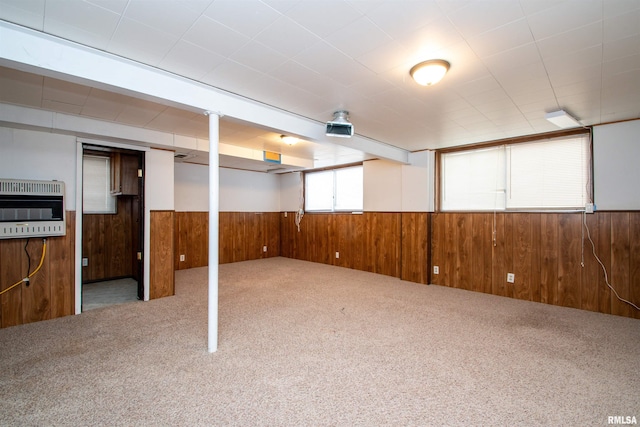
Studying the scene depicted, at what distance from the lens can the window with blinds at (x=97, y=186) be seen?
4.98 m

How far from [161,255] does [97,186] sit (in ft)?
7.48

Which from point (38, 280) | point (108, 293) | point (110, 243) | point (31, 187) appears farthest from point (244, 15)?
point (110, 243)

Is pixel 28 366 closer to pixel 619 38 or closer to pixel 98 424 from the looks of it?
pixel 98 424

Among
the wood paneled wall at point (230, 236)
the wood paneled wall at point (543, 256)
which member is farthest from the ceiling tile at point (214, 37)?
the wood paneled wall at point (230, 236)

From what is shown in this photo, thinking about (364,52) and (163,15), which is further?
(364,52)

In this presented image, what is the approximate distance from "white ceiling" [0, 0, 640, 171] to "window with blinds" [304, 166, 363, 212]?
302 centimetres

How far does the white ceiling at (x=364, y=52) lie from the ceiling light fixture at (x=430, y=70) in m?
0.05

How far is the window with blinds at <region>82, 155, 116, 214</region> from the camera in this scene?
4980mm

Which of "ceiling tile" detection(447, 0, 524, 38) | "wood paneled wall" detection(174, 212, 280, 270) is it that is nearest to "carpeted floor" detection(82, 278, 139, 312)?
"wood paneled wall" detection(174, 212, 280, 270)

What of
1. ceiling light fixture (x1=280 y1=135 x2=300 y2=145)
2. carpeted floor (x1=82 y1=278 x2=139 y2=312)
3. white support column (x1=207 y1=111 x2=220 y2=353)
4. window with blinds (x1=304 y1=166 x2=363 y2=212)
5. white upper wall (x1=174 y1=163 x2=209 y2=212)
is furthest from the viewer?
window with blinds (x1=304 y1=166 x2=363 y2=212)

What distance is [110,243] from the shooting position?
5199 millimetres

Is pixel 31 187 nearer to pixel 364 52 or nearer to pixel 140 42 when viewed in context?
pixel 140 42

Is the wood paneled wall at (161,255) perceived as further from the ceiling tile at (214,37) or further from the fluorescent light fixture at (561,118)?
the fluorescent light fixture at (561,118)
